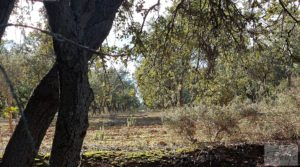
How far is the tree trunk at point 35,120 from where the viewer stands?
3287 mm

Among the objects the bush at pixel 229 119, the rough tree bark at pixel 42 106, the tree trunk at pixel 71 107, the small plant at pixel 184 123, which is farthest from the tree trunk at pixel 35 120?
the small plant at pixel 184 123

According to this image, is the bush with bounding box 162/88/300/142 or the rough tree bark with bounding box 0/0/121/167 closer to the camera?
the rough tree bark with bounding box 0/0/121/167

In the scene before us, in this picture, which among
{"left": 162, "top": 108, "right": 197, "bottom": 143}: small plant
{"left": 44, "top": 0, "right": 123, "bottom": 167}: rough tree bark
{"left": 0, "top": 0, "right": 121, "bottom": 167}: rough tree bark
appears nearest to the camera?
{"left": 44, "top": 0, "right": 123, "bottom": 167}: rough tree bark

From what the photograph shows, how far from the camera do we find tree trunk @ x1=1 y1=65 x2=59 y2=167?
3.29 m

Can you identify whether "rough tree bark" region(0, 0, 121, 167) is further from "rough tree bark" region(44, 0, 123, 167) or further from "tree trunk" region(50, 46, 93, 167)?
"tree trunk" region(50, 46, 93, 167)

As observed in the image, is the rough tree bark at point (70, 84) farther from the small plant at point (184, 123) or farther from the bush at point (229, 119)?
the small plant at point (184, 123)

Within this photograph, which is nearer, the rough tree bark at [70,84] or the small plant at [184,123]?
the rough tree bark at [70,84]

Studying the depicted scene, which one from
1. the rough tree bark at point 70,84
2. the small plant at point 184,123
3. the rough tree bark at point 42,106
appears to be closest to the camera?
the rough tree bark at point 70,84

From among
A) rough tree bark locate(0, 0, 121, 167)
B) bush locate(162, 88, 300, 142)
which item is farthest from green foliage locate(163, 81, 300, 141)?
rough tree bark locate(0, 0, 121, 167)

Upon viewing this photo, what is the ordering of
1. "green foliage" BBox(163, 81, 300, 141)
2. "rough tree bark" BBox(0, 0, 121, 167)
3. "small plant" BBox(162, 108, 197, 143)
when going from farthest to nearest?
"small plant" BBox(162, 108, 197, 143) < "green foliage" BBox(163, 81, 300, 141) < "rough tree bark" BBox(0, 0, 121, 167)

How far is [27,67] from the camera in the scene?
2016 centimetres

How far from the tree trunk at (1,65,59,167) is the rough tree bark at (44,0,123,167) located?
1.46 feet

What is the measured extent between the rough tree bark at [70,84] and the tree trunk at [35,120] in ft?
1.46

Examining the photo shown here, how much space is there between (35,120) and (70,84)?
0.70 metres
